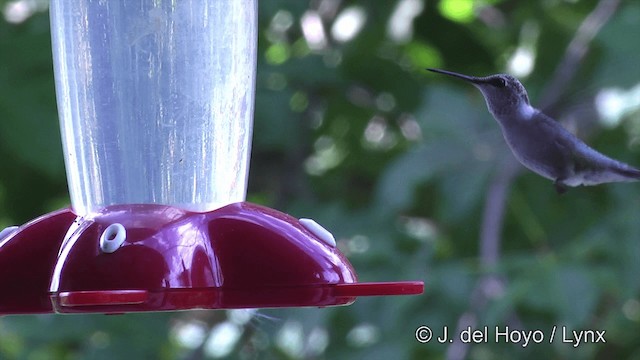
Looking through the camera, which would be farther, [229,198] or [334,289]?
Result: [229,198]

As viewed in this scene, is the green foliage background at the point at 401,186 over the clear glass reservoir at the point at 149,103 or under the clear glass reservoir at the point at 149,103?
under

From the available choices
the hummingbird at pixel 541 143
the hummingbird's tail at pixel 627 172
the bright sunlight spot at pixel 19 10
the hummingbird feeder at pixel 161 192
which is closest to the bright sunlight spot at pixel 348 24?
the bright sunlight spot at pixel 19 10

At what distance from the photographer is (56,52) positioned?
2916mm

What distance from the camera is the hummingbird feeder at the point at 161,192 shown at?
2.16 meters

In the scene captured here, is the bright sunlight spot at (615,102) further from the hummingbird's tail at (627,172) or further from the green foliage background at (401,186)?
the hummingbird's tail at (627,172)

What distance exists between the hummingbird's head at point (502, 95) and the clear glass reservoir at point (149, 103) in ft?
1.99

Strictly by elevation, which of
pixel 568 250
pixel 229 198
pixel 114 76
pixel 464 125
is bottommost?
pixel 568 250

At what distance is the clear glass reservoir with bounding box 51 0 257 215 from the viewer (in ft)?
8.84

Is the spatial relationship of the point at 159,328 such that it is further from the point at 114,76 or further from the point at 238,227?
the point at 238,227

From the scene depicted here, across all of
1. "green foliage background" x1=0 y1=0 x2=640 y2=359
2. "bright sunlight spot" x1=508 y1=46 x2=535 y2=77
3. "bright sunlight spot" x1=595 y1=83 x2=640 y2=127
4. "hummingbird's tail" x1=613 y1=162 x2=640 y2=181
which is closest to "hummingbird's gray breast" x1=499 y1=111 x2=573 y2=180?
"hummingbird's tail" x1=613 y1=162 x2=640 y2=181

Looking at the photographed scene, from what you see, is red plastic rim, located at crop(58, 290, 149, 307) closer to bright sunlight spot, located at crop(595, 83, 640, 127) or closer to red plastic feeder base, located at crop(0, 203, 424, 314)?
red plastic feeder base, located at crop(0, 203, 424, 314)

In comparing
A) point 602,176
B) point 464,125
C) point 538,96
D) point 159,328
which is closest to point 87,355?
point 159,328

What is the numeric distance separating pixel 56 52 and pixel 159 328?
2.20 metres

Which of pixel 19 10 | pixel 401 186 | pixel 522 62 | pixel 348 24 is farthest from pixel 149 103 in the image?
pixel 522 62
